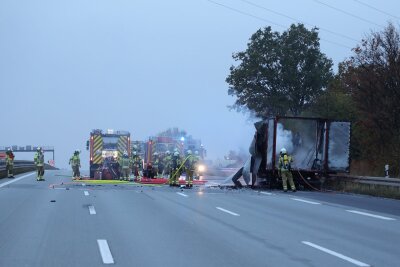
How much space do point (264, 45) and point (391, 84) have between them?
58.5 ft

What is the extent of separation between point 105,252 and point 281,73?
38924mm

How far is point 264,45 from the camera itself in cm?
4800

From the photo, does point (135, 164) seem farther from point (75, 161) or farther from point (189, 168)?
point (189, 168)

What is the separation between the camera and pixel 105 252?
9.95 meters

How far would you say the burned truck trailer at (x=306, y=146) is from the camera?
1064 inches

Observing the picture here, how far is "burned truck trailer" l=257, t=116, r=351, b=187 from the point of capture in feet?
88.7

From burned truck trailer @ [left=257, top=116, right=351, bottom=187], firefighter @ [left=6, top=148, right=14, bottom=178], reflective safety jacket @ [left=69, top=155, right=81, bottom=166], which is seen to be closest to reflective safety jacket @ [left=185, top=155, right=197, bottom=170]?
burned truck trailer @ [left=257, top=116, right=351, bottom=187]

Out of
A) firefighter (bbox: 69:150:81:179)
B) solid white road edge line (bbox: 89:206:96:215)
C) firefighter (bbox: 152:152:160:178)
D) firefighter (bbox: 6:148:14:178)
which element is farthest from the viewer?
firefighter (bbox: 152:152:160:178)

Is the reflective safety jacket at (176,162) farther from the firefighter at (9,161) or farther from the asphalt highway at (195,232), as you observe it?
the firefighter at (9,161)

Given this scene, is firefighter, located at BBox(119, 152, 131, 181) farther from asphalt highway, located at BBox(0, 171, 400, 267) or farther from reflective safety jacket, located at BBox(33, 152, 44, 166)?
asphalt highway, located at BBox(0, 171, 400, 267)

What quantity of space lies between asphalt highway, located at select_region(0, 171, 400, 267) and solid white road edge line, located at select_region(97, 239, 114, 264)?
0.02m

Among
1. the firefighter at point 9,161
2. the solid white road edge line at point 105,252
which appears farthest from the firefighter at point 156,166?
the solid white road edge line at point 105,252

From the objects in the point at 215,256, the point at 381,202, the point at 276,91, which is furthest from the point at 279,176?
the point at 276,91

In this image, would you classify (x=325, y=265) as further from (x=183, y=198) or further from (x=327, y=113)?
(x=327, y=113)
